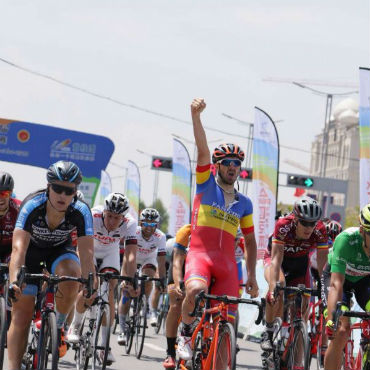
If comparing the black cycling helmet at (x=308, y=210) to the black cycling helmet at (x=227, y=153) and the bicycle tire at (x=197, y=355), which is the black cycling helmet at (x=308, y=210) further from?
the bicycle tire at (x=197, y=355)

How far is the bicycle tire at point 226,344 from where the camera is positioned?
8.48 meters

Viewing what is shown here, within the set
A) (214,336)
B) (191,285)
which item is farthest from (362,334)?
(191,285)

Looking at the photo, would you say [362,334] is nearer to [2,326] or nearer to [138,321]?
[2,326]

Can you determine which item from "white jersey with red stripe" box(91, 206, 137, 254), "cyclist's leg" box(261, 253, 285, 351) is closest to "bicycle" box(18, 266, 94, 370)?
"cyclist's leg" box(261, 253, 285, 351)

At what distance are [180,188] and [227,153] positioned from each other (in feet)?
90.9

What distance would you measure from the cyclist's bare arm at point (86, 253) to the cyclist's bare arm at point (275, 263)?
2938 millimetres

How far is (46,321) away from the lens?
8.46 m

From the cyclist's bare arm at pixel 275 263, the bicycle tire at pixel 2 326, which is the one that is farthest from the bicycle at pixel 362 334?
the bicycle tire at pixel 2 326

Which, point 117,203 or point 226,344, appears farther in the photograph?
point 117,203

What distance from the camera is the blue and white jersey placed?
8.76m

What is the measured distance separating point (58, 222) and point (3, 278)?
1.38 meters

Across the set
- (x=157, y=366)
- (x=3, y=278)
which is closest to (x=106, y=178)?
(x=157, y=366)

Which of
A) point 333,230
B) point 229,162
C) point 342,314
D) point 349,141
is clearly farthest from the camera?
point 349,141

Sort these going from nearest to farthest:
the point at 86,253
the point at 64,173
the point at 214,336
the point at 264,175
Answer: the point at 64,173 < the point at 86,253 < the point at 214,336 < the point at 264,175
